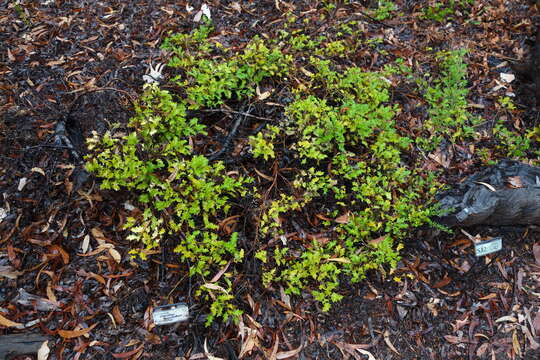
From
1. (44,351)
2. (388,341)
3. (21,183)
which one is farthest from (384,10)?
(44,351)

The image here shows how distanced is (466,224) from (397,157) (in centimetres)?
81

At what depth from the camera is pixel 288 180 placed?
316cm

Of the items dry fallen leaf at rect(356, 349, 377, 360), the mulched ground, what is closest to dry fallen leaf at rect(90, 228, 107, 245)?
the mulched ground

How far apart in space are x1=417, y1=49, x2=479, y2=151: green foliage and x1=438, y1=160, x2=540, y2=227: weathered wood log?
0.48 m

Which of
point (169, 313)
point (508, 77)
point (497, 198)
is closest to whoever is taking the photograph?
point (169, 313)

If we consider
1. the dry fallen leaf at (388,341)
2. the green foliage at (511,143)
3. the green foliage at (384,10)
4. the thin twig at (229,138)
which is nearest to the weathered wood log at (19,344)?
the thin twig at (229,138)

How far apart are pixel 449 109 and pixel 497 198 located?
1.00 metres

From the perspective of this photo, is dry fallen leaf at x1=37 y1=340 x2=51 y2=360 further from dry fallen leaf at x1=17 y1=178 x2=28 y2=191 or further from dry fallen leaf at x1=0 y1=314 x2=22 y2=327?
dry fallen leaf at x1=17 y1=178 x2=28 y2=191

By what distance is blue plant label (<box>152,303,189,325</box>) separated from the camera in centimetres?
235

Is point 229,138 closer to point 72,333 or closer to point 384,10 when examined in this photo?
point 72,333

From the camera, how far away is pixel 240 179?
2.88 meters

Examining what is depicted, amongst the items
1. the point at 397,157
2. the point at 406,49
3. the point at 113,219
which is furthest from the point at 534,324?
the point at 113,219

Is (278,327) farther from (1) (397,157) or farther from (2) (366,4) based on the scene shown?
(2) (366,4)

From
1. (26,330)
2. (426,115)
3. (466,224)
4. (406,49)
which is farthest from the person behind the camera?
(406,49)
